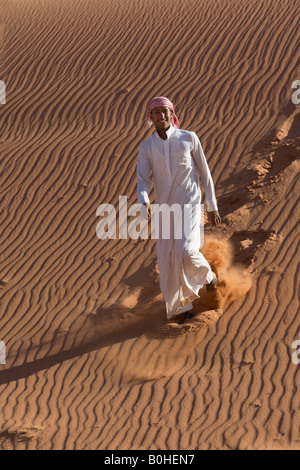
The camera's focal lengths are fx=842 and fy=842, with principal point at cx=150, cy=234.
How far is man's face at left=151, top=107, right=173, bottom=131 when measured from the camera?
7902 mm

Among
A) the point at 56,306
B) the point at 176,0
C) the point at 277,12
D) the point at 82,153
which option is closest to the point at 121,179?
the point at 82,153

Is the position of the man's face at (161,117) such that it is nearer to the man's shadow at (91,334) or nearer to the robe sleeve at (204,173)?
the robe sleeve at (204,173)

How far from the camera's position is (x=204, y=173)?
27.1ft

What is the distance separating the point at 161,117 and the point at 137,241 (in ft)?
9.78

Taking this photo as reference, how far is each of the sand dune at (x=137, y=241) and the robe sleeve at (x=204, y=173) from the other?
1206mm

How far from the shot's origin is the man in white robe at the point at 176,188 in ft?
26.4

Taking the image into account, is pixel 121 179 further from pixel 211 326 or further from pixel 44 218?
pixel 211 326
